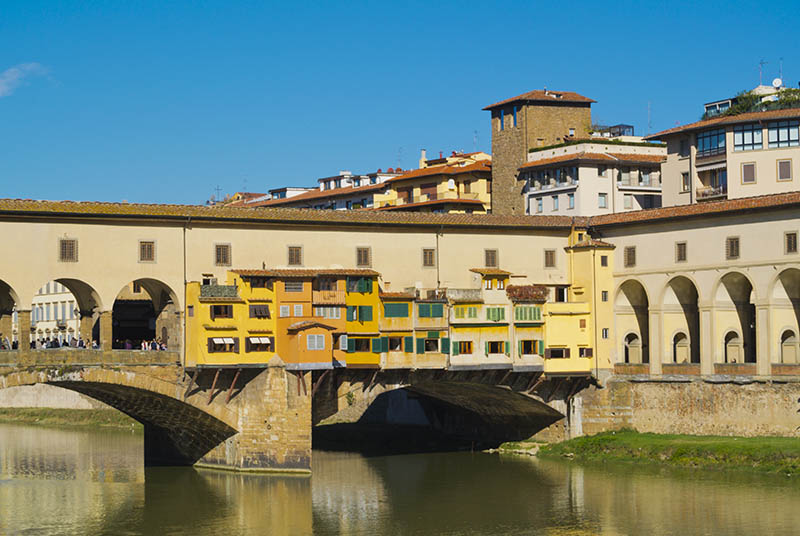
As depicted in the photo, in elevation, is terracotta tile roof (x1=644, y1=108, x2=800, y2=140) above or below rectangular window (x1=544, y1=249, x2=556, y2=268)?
above

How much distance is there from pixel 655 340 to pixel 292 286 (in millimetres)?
16886

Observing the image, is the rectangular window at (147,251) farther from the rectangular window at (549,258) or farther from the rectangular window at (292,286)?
the rectangular window at (549,258)

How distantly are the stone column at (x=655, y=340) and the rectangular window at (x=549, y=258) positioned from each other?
5018mm

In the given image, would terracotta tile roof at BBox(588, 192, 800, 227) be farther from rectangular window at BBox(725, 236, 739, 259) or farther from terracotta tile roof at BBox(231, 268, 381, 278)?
terracotta tile roof at BBox(231, 268, 381, 278)

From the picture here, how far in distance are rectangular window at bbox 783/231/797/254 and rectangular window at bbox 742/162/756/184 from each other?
454 inches

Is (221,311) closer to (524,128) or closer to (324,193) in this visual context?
(524,128)

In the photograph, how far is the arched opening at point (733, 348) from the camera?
6203cm

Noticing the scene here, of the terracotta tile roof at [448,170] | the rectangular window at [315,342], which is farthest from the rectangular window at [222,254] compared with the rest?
the terracotta tile roof at [448,170]

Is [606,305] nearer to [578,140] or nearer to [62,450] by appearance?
[578,140]

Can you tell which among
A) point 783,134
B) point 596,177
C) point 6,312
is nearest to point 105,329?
point 6,312

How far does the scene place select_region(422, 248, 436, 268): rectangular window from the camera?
61844 millimetres

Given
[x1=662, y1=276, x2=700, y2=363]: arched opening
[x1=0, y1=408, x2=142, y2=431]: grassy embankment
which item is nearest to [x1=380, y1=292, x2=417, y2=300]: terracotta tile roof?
[x1=662, y1=276, x2=700, y2=363]: arched opening

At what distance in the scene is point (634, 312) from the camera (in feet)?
214

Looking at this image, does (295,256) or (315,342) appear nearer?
(315,342)
